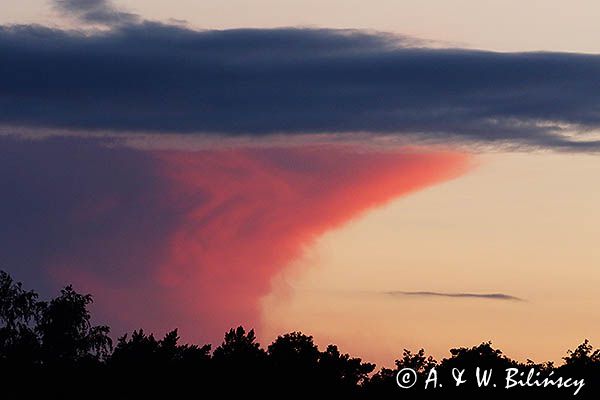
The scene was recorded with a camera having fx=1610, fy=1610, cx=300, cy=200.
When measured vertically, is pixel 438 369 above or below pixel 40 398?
above

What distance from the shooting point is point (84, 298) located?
12119 centimetres

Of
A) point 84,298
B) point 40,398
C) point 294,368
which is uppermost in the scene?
Result: point 84,298

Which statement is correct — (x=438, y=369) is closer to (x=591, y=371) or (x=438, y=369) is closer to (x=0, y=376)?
(x=591, y=371)

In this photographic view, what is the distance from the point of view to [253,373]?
102 metres

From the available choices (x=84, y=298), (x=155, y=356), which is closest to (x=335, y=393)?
(x=155, y=356)

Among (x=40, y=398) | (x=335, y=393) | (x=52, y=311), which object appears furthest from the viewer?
(x=52, y=311)

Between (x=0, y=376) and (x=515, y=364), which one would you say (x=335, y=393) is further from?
(x=0, y=376)

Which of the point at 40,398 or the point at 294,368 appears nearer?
the point at 40,398

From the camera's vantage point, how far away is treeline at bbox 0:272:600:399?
97562mm

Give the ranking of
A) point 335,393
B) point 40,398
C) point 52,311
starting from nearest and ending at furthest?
1. point 40,398
2. point 335,393
3. point 52,311

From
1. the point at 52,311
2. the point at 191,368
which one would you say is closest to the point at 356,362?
the point at 191,368

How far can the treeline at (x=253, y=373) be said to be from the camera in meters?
97.6

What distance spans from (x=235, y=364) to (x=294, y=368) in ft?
13.5

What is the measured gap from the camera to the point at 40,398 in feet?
313
